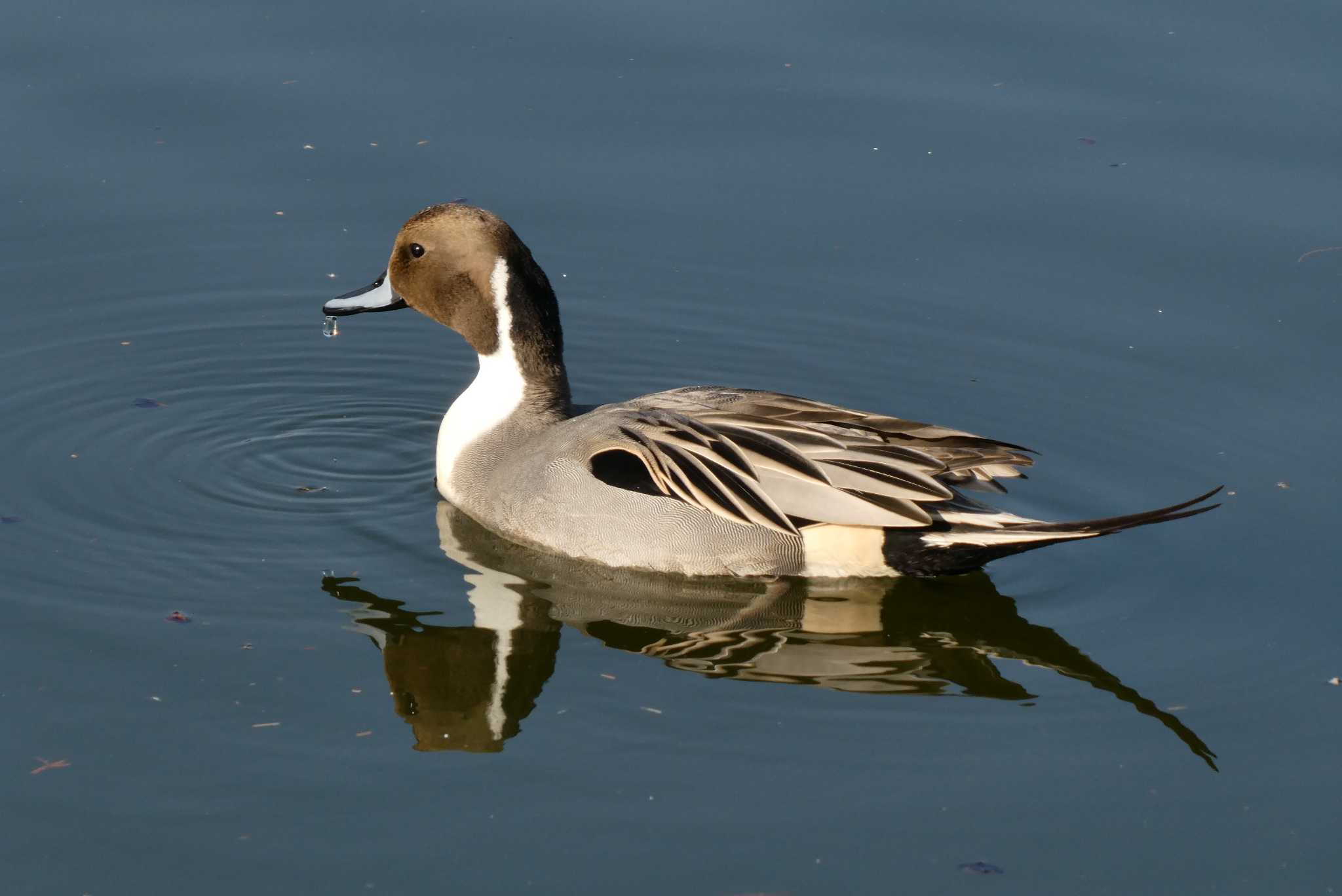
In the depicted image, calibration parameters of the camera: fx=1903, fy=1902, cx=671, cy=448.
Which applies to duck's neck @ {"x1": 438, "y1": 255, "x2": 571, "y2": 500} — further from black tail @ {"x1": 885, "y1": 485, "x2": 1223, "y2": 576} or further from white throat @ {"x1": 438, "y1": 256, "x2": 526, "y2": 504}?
black tail @ {"x1": 885, "y1": 485, "x2": 1223, "y2": 576}

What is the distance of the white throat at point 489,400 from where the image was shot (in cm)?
798

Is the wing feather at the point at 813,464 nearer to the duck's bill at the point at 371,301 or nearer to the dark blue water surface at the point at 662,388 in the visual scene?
the dark blue water surface at the point at 662,388

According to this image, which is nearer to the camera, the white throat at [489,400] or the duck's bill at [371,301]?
the white throat at [489,400]

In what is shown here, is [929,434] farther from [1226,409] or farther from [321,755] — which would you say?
[321,755]

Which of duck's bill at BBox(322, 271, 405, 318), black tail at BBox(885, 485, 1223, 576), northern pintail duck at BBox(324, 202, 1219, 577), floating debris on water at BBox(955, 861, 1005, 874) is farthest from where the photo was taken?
duck's bill at BBox(322, 271, 405, 318)

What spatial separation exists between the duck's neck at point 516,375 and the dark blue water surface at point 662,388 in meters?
0.32

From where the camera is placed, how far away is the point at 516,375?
8070 mm

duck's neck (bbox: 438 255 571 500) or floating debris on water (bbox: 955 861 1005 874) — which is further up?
duck's neck (bbox: 438 255 571 500)

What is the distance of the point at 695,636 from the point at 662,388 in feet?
7.10

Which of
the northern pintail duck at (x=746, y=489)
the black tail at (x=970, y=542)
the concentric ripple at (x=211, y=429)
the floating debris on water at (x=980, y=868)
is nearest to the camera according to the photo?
the floating debris on water at (x=980, y=868)

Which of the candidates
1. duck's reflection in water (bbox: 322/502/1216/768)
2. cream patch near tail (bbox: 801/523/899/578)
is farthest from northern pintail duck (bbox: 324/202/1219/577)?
duck's reflection in water (bbox: 322/502/1216/768)

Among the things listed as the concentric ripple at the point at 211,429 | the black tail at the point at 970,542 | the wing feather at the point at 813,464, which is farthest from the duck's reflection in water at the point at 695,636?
the concentric ripple at the point at 211,429

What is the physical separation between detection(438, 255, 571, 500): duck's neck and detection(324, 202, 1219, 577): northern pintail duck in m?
0.04

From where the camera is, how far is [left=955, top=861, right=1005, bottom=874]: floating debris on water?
18.1 ft
